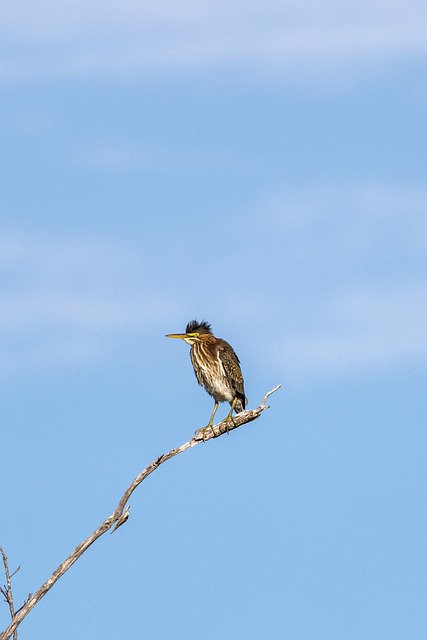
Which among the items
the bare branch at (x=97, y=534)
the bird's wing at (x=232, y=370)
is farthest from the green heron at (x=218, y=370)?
the bare branch at (x=97, y=534)

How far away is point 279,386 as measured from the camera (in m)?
15.4

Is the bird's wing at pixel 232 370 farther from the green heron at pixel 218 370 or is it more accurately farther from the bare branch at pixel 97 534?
the bare branch at pixel 97 534

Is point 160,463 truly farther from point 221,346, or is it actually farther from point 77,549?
point 221,346

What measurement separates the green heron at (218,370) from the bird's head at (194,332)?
0.02 m

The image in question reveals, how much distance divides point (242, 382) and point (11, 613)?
6868mm

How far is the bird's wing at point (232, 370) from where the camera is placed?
19.3m

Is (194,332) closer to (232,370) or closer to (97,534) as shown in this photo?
(232,370)

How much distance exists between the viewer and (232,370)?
1938 centimetres

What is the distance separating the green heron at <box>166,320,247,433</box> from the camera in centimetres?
1931

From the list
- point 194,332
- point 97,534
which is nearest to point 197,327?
point 194,332

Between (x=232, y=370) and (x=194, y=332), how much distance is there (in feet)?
3.33

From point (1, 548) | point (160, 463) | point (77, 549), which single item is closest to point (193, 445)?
point (160, 463)

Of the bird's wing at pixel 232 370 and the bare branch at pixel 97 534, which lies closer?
the bare branch at pixel 97 534

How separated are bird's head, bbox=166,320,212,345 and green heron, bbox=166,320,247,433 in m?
0.02
